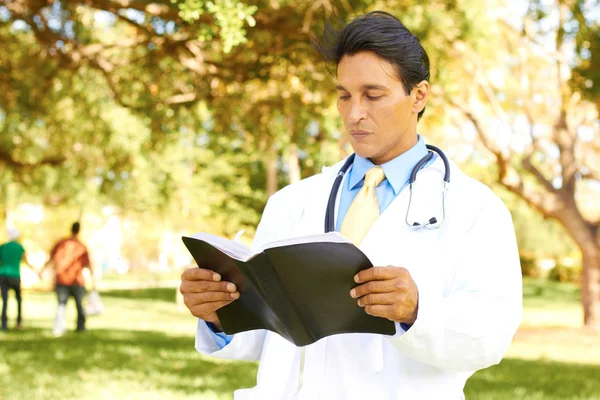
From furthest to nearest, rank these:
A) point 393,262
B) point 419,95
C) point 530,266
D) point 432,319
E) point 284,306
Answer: point 530,266, point 419,95, point 393,262, point 284,306, point 432,319

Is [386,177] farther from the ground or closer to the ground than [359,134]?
closer to the ground

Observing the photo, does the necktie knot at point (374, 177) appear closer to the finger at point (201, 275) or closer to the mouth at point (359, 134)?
the mouth at point (359, 134)

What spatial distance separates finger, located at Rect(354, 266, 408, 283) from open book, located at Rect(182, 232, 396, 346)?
0.09 feet

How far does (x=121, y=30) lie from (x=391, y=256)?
23113 mm

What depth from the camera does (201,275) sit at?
8.00ft

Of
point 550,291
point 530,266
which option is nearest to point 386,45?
point 550,291

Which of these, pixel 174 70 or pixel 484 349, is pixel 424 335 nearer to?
pixel 484 349

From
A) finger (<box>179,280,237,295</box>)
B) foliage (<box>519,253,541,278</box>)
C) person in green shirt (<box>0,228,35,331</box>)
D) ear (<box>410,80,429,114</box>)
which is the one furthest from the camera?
foliage (<box>519,253,541,278</box>)

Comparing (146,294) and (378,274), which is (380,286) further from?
(146,294)

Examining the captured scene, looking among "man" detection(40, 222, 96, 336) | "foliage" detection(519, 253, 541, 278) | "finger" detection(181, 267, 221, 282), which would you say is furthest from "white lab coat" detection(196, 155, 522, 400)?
"foliage" detection(519, 253, 541, 278)

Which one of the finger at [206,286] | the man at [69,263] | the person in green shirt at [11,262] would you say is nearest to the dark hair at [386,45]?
the finger at [206,286]

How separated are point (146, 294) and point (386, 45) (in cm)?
3015

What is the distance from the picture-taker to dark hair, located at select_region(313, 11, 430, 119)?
2553 millimetres

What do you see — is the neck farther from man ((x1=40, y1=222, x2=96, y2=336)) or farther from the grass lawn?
man ((x1=40, y1=222, x2=96, y2=336))
